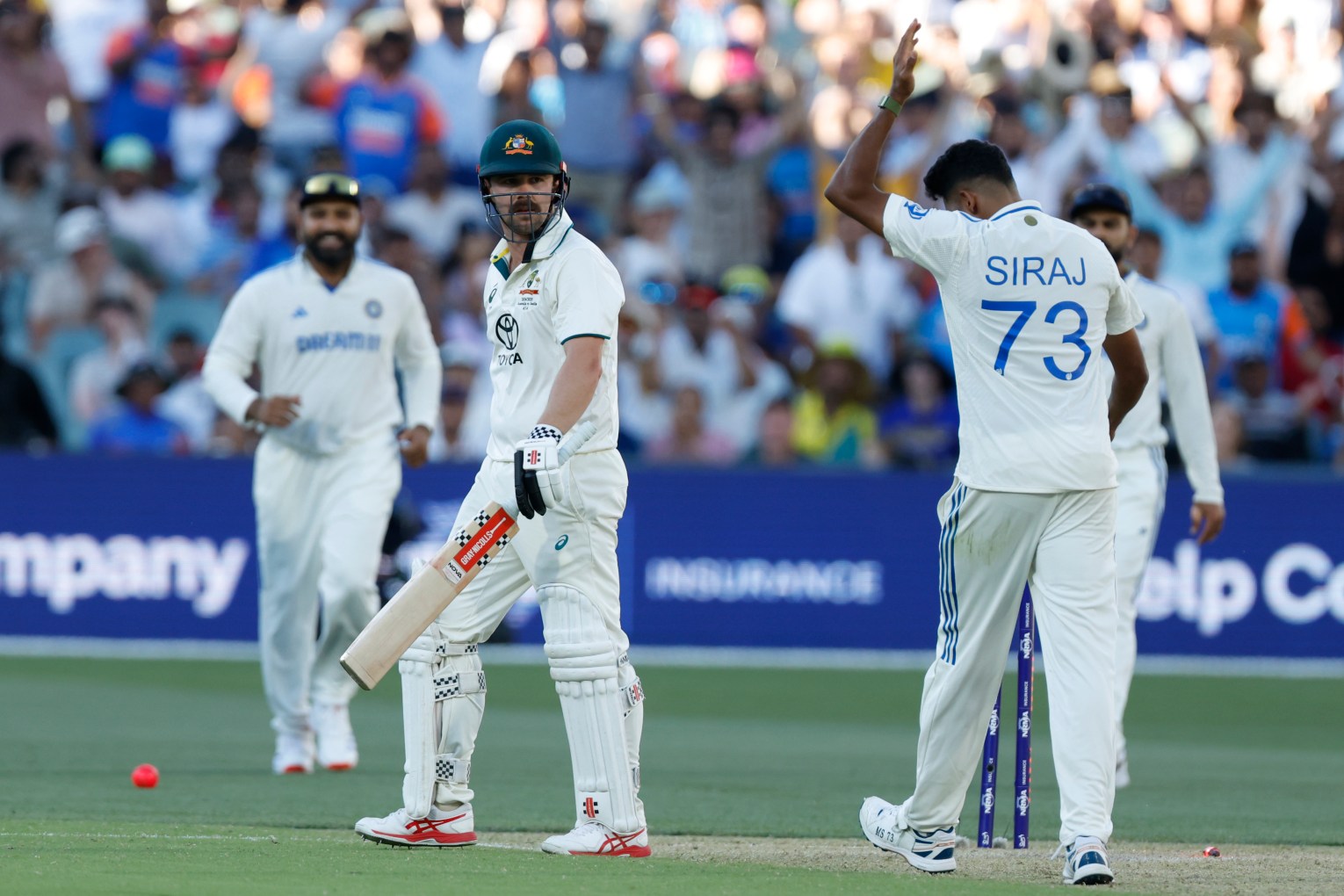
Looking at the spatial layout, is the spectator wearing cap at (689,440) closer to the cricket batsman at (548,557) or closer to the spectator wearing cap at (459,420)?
the spectator wearing cap at (459,420)

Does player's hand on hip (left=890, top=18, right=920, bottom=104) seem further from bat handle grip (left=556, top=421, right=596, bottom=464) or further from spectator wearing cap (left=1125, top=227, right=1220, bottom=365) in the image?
spectator wearing cap (left=1125, top=227, right=1220, bottom=365)

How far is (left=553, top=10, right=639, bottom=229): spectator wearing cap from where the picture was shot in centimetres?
1834

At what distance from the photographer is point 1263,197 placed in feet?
58.4

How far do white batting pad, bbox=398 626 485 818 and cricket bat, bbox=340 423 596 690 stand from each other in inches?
9.7

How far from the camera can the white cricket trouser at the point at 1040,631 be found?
6.28 m

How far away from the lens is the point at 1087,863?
6129 mm

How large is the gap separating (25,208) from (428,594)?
12003 millimetres

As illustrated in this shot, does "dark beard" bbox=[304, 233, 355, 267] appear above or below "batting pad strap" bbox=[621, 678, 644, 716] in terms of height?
above

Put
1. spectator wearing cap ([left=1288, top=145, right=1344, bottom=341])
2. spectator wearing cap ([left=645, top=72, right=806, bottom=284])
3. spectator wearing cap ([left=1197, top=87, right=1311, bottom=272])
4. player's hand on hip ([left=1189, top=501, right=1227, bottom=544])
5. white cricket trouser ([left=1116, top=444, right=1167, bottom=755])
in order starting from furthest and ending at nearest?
1. spectator wearing cap ([left=645, top=72, right=806, bottom=284])
2. spectator wearing cap ([left=1197, top=87, right=1311, bottom=272])
3. spectator wearing cap ([left=1288, top=145, right=1344, bottom=341])
4. white cricket trouser ([left=1116, top=444, right=1167, bottom=755])
5. player's hand on hip ([left=1189, top=501, right=1227, bottom=544])

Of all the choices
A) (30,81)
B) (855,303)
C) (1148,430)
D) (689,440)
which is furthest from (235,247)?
(1148,430)

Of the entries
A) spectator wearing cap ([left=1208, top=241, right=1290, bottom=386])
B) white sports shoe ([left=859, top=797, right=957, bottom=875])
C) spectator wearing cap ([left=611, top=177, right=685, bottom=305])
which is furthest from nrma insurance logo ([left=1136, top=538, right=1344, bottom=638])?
white sports shoe ([left=859, top=797, right=957, bottom=875])

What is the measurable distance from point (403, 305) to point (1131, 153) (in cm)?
991

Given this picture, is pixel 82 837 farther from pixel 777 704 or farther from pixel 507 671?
pixel 507 671

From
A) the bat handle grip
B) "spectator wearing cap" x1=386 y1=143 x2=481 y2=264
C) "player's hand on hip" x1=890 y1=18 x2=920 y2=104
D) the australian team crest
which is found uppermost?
"spectator wearing cap" x1=386 y1=143 x2=481 y2=264
